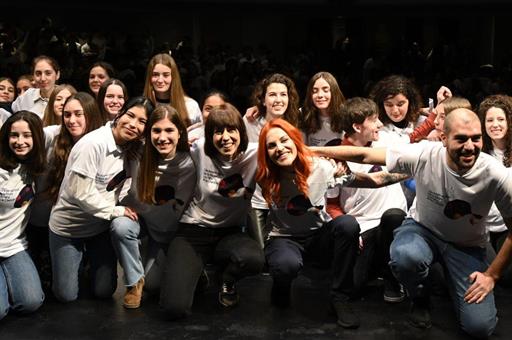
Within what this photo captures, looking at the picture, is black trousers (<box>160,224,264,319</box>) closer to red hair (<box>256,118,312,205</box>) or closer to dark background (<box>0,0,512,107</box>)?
red hair (<box>256,118,312,205</box>)

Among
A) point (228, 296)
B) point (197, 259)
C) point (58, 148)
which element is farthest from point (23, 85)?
point (228, 296)

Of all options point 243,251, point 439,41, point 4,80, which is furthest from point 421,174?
point 439,41

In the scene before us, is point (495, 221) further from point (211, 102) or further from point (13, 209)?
point (13, 209)

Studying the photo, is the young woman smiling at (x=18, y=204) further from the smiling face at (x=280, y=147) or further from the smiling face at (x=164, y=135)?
the smiling face at (x=280, y=147)

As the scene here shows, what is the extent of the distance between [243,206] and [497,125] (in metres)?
1.54

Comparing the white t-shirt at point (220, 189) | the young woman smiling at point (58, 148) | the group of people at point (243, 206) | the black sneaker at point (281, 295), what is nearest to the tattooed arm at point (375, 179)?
the group of people at point (243, 206)

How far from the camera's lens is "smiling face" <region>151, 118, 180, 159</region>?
3346 mm

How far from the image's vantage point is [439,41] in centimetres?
1008

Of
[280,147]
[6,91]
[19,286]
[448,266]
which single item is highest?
[6,91]

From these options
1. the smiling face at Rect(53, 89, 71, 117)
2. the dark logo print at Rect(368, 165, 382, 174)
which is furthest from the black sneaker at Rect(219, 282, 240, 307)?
the smiling face at Rect(53, 89, 71, 117)

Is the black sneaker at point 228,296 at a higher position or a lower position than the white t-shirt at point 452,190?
lower

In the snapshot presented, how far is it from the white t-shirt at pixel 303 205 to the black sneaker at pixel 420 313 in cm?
64

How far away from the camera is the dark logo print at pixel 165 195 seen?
348cm

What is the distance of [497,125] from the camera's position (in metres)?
3.63
